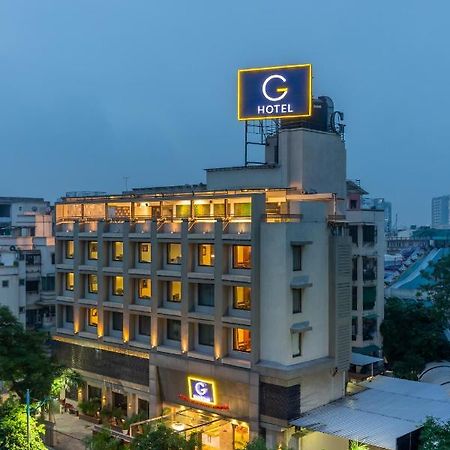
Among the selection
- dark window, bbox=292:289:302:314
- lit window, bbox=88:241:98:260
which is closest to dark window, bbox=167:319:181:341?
lit window, bbox=88:241:98:260

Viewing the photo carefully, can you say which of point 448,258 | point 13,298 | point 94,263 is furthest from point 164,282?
point 448,258

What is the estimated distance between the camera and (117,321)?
163 ft

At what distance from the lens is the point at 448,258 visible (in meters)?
58.8

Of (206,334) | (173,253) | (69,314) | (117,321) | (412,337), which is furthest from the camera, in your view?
(412,337)

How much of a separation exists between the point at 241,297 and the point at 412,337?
100 feet

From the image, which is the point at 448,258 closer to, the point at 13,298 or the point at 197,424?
the point at 197,424

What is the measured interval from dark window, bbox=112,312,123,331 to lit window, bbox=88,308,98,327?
2065 mm

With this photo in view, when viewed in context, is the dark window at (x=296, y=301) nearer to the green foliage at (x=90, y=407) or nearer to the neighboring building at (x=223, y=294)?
the neighboring building at (x=223, y=294)

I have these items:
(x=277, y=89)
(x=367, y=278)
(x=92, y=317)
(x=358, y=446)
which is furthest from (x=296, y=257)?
(x=367, y=278)

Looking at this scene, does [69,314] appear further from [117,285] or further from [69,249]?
[117,285]

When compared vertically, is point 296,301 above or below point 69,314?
above

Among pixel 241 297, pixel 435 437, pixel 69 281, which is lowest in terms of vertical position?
pixel 435 437

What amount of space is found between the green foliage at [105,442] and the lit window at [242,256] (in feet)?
45.2

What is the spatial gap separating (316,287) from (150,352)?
1378 centimetres
